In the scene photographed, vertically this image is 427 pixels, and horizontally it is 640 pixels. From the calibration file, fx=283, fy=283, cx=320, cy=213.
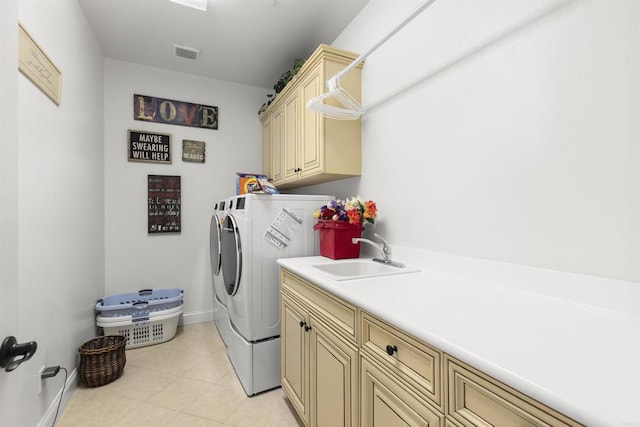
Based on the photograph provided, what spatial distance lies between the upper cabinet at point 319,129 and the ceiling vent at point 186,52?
0.99 meters

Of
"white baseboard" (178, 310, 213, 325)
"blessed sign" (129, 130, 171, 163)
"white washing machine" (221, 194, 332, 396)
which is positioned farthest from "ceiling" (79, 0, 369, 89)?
"white baseboard" (178, 310, 213, 325)

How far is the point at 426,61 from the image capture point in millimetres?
1524

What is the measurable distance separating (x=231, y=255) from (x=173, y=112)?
191 centimetres

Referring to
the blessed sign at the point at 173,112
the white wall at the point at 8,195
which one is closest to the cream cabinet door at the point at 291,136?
Result: the blessed sign at the point at 173,112

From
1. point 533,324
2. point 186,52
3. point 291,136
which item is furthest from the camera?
point 186,52

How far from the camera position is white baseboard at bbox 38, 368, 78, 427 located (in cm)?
154

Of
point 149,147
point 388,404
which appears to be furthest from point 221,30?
point 388,404

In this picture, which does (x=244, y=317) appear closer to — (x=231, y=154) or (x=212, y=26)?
(x=231, y=154)

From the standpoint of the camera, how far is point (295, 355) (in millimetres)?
1582

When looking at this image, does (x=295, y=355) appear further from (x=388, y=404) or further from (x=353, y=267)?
(x=388, y=404)

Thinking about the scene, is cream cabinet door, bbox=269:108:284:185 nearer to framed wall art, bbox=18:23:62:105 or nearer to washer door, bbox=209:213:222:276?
washer door, bbox=209:213:222:276

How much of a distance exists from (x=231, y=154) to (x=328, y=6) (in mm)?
1842

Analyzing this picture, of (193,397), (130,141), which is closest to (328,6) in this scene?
(130,141)

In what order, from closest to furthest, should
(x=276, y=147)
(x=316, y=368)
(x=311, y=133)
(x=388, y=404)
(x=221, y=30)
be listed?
(x=388, y=404), (x=316, y=368), (x=311, y=133), (x=221, y=30), (x=276, y=147)
